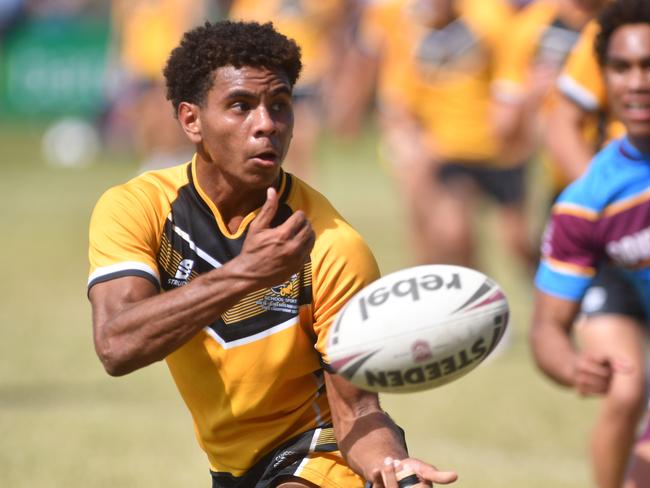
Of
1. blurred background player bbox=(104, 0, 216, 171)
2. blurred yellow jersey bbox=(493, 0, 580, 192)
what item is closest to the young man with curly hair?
blurred yellow jersey bbox=(493, 0, 580, 192)

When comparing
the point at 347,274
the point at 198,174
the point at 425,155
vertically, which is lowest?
the point at 425,155

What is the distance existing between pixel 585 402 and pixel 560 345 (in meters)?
3.11

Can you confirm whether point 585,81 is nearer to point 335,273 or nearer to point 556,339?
point 556,339

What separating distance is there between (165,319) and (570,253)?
196 cm

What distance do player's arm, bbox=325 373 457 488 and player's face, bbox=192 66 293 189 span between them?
2.23 feet

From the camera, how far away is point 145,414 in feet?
24.8

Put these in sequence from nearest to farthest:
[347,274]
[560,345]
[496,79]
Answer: [347,274] < [560,345] < [496,79]

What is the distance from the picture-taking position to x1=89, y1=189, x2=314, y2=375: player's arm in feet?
11.8

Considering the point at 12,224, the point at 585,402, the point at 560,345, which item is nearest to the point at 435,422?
the point at 585,402

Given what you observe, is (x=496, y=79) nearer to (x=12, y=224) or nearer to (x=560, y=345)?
(x=560, y=345)

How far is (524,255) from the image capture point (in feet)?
35.6

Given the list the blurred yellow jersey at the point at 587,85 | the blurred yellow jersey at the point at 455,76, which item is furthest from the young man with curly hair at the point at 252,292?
the blurred yellow jersey at the point at 455,76

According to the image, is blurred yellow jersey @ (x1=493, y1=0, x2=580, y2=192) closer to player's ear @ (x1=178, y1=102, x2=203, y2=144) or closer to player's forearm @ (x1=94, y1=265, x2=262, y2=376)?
player's ear @ (x1=178, y1=102, x2=203, y2=144)

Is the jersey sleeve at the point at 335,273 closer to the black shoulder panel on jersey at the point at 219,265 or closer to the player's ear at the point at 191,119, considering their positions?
the black shoulder panel on jersey at the point at 219,265
